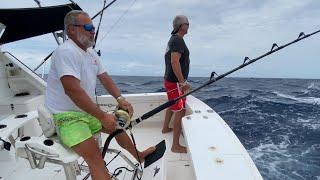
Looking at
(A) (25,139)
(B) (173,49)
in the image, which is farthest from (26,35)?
(A) (25,139)

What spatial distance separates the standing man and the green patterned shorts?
142cm

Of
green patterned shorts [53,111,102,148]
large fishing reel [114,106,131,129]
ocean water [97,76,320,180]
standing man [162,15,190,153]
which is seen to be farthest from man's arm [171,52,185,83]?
ocean water [97,76,320,180]

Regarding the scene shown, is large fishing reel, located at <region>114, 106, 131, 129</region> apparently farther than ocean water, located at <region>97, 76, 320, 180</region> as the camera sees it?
No

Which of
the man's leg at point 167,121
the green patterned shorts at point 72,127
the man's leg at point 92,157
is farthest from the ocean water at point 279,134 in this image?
the green patterned shorts at point 72,127

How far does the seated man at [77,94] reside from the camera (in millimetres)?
1975

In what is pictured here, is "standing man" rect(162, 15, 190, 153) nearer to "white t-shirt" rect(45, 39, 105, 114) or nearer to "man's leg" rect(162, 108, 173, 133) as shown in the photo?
"man's leg" rect(162, 108, 173, 133)

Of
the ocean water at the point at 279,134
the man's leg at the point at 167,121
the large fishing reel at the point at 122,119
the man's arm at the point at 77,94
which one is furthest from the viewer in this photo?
the ocean water at the point at 279,134

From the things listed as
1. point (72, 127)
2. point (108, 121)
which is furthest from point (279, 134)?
point (72, 127)

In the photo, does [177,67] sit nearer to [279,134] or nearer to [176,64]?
[176,64]

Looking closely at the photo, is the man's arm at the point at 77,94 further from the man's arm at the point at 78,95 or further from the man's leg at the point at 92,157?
the man's leg at the point at 92,157

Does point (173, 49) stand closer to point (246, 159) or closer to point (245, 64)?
point (245, 64)

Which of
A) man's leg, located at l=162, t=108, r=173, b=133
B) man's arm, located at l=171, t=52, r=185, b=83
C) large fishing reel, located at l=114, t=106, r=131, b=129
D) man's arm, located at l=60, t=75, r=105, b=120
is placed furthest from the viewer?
man's leg, located at l=162, t=108, r=173, b=133

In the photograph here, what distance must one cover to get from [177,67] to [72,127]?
1555 mm

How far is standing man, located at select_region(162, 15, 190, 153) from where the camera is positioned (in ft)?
11.0
